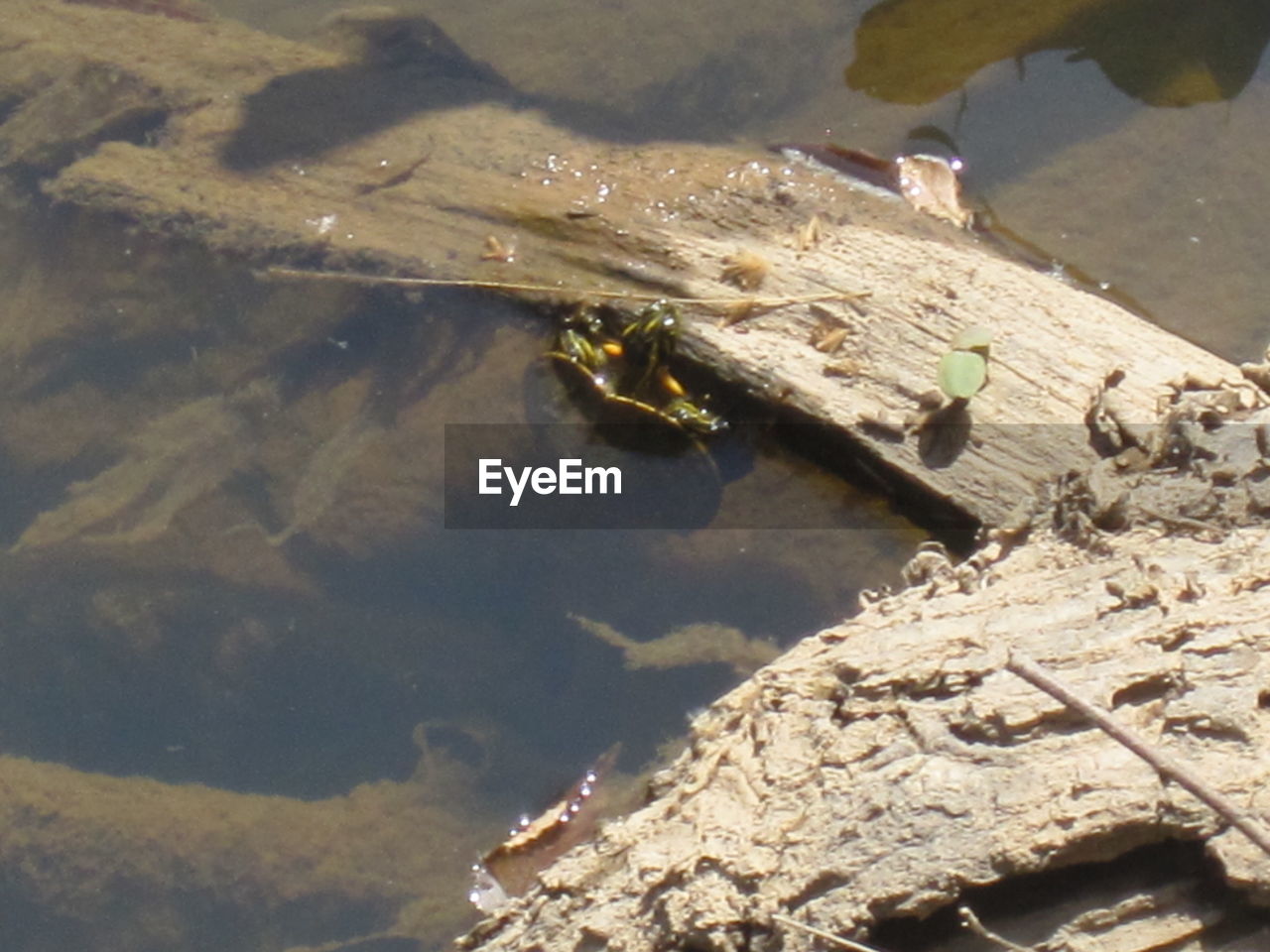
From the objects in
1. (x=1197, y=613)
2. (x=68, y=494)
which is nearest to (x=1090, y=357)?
(x=1197, y=613)

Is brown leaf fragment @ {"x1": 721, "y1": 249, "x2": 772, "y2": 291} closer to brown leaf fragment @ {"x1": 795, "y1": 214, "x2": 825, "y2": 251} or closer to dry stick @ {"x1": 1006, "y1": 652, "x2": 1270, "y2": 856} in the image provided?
brown leaf fragment @ {"x1": 795, "y1": 214, "x2": 825, "y2": 251}

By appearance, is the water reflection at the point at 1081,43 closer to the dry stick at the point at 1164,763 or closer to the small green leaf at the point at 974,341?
the small green leaf at the point at 974,341

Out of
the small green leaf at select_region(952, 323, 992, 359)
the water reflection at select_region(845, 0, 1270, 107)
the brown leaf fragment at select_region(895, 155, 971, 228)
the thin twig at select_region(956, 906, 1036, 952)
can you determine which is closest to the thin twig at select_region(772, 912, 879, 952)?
the thin twig at select_region(956, 906, 1036, 952)

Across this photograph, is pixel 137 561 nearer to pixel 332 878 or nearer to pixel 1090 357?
pixel 332 878

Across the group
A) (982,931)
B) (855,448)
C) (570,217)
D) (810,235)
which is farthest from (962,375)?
(982,931)

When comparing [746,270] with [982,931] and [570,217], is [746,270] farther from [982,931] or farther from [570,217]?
[982,931]

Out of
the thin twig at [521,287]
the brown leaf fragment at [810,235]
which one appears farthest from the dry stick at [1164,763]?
the brown leaf fragment at [810,235]
